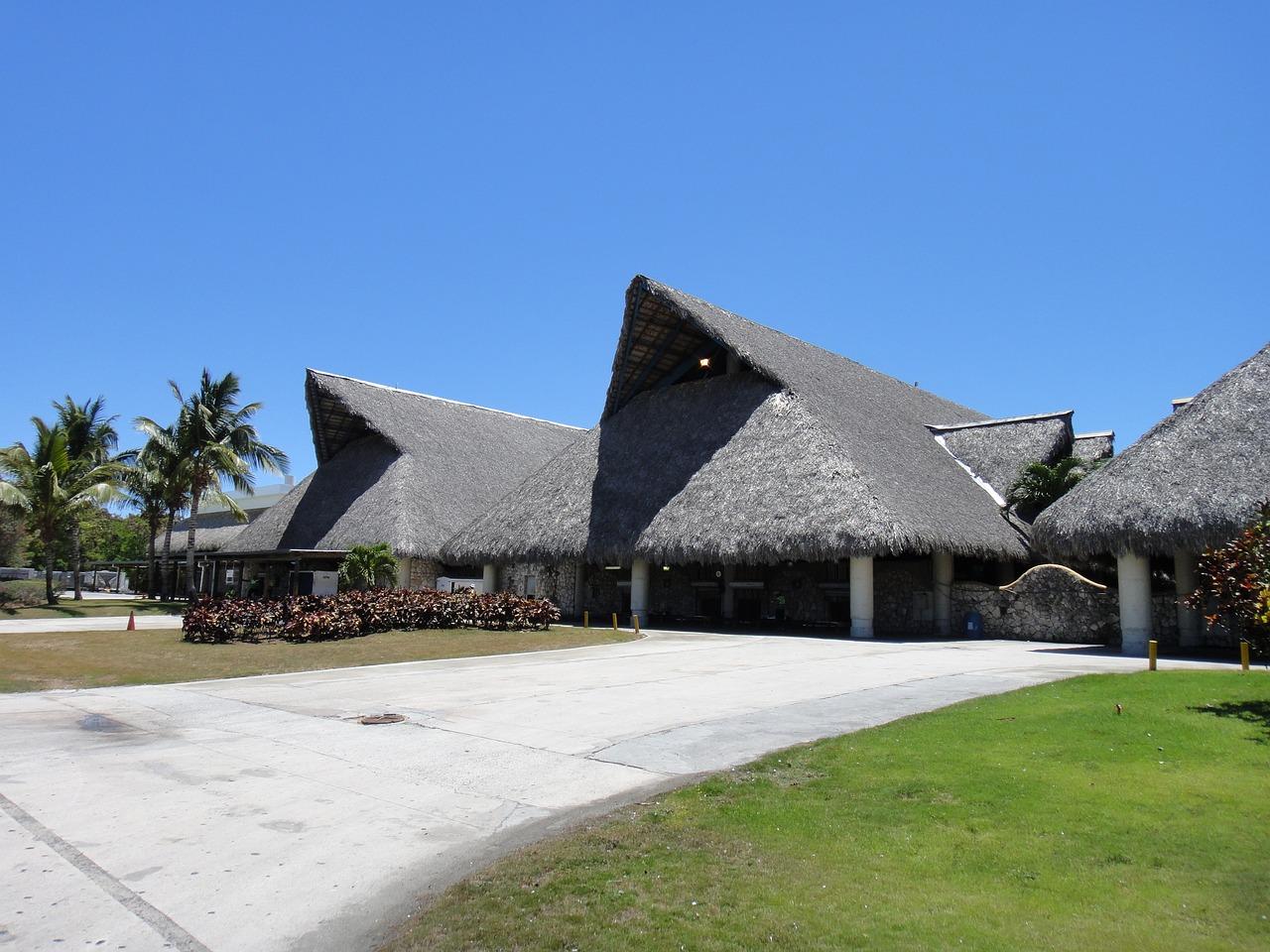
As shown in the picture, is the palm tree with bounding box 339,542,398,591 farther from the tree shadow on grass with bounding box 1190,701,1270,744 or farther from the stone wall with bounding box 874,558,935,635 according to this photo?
the tree shadow on grass with bounding box 1190,701,1270,744

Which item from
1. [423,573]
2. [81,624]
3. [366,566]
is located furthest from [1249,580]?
[81,624]

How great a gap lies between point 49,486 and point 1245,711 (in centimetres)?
3707

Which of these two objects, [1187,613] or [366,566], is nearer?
[1187,613]

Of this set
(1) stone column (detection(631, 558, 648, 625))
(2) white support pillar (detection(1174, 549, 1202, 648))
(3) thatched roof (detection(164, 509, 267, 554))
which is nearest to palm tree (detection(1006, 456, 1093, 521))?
(2) white support pillar (detection(1174, 549, 1202, 648))

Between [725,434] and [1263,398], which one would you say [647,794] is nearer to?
[1263,398]

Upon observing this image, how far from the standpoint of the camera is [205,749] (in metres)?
7.75

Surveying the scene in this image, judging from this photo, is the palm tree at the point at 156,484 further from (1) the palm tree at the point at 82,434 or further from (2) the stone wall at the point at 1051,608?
(2) the stone wall at the point at 1051,608

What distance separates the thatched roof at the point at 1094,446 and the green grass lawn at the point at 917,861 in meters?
25.7

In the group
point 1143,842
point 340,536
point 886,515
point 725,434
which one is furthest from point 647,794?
point 340,536

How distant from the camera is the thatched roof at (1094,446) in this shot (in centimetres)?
3055

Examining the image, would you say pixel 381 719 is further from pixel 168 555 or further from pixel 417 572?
pixel 168 555

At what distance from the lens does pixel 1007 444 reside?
30.2 metres

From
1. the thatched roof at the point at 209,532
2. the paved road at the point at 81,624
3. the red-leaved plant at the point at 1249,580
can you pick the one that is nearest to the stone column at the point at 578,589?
the paved road at the point at 81,624

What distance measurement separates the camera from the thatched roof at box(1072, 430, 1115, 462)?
3055 cm
